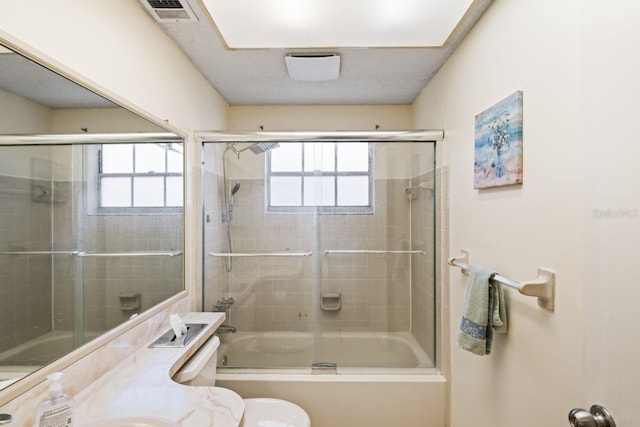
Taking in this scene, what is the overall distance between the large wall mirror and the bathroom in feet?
0.36

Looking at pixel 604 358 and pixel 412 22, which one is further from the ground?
pixel 412 22

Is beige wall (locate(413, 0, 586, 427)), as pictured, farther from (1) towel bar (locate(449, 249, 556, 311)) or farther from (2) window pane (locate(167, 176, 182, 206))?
(2) window pane (locate(167, 176, 182, 206))

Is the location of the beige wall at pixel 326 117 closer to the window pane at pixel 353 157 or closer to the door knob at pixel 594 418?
the window pane at pixel 353 157

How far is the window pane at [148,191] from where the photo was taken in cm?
138

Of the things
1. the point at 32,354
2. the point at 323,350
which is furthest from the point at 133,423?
the point at 323,350

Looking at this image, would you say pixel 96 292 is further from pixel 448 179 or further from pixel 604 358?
pixel 448 179

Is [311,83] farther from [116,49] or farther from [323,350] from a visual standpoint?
[323,350]

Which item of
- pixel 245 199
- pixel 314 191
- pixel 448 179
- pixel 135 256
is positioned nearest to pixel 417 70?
pixel 448 179

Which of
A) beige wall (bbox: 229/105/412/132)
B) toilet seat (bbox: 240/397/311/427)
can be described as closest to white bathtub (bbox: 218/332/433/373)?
toilet seat (bbox: 240/397/311/427)

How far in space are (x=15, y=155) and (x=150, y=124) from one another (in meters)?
0.67

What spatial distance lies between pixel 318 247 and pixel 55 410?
159cm

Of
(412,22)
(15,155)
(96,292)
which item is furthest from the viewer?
(412,22)

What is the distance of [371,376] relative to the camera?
72.3 inches

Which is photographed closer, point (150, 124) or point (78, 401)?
point (78, 401)
